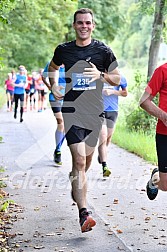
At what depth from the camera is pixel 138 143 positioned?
14.2m

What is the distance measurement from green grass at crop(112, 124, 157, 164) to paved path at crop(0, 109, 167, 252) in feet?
0.82

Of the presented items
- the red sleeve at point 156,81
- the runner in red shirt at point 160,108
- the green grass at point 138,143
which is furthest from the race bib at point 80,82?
the green grass at point 138,143

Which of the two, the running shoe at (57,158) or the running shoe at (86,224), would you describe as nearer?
the running shoe at (86,224)

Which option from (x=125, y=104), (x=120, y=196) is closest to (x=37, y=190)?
(x=120, y=196)

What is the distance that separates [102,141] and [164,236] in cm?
392

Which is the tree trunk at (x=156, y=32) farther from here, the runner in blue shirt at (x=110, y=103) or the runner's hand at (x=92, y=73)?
the runner's hand at (x=92, y=73)

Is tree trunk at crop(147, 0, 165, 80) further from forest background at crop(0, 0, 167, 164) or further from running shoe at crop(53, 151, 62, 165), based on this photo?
running shoe at crop(53, 151, 62, 165)

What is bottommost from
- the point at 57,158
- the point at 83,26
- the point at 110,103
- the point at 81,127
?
the point at 57,158

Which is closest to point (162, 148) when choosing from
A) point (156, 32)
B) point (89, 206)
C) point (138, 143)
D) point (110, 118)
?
point (89, 206)

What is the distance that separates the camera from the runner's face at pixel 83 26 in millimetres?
6809

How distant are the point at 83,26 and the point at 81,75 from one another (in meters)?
0.55

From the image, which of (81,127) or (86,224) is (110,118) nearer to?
(81,127)

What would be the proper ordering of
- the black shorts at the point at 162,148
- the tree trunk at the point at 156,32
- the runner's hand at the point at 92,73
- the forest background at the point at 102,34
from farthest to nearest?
1. the tree trunk at the point at 156,32
2. the forest background at the point at 102,34
3. the runner's hand at the point at 92,73
4. the black shorts at the point at 162,148

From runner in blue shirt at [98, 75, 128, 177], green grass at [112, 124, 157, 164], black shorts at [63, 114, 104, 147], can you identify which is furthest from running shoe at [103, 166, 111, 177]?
black shorts at [63, 114, 104, 147]
